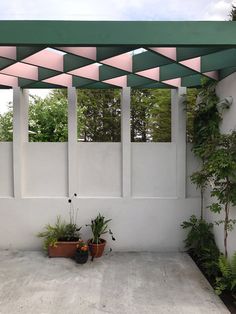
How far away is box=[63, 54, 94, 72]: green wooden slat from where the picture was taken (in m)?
4.26

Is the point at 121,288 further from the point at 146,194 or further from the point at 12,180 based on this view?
the point at 12,180

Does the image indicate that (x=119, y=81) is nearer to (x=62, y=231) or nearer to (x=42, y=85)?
(x=42, y=85)

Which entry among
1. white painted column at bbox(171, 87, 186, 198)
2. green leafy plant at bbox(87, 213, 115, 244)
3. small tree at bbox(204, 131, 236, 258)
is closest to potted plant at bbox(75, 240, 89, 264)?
green leafy plant at bbox(87, 213, 115, 244)

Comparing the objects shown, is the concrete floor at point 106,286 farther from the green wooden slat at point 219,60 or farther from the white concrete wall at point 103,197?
the green wooden slat at point 219,60

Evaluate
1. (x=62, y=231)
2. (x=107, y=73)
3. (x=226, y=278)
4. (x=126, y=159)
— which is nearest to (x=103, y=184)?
(x=126, y=159)

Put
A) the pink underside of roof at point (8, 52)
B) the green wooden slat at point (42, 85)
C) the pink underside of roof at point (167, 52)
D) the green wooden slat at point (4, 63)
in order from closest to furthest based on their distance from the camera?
1. the pink underside of roof at point (167, 52)
2. the pink underside of roof at point (8, 52)
3. the green wooden slat at point (4, 63)
4. the green wooden slat at point (42, 85)

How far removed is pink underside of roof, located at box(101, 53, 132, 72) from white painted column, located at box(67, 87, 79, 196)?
175cm

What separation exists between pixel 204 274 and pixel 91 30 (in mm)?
4459

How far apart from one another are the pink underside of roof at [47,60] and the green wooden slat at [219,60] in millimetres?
2478

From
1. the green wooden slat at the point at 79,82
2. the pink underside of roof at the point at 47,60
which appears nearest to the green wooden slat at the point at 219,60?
the green wooden slat at the point at 79,82

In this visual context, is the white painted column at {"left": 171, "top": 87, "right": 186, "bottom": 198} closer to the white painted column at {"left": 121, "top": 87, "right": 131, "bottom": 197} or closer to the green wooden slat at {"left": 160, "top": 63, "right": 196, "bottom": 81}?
the green wooden slat at {"left": 160, "top": 63, "right": 196, "bottom": 81}

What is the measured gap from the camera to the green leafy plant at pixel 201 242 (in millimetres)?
5027

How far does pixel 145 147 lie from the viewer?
239 inches

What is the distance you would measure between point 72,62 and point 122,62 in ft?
2.80
